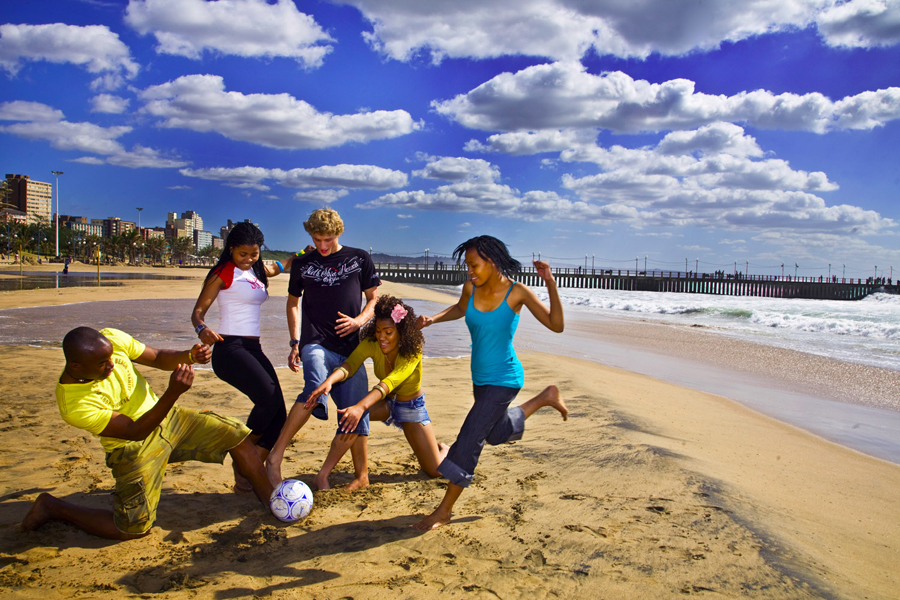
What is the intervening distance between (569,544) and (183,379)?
2392 mm

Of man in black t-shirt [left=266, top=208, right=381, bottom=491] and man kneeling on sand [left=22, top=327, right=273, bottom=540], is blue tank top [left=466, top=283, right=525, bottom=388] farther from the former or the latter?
man kneeling on sand [left=22, top=327, right=273, bottom=540]

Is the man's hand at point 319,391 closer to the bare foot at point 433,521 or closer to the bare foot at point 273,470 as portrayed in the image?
the bare foot at point 273,470

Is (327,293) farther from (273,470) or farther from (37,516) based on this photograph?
(37,516)

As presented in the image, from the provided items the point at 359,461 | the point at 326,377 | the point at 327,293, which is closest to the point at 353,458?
the point at 359,461

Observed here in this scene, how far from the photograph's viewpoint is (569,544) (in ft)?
10.6

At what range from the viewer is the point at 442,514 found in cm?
351

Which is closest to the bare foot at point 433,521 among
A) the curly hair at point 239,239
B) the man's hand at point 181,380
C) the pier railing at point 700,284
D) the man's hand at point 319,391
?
the man's hand at point 319,391

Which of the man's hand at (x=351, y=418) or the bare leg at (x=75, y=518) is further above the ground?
the man's hand at (x=351, y=418)

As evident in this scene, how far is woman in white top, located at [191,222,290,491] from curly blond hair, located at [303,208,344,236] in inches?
17.5

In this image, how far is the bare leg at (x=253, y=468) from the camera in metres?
3.72

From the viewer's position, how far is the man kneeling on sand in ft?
9.74

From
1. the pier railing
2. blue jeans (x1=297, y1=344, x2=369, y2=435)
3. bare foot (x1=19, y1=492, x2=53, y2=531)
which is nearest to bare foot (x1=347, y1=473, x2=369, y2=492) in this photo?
blue jeans (x1=297, y1=344, x2=369, y2=435)

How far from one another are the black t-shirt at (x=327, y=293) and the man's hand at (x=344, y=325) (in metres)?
0.10

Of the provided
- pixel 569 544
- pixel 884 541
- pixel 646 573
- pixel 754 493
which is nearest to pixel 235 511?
pixel 569 544
